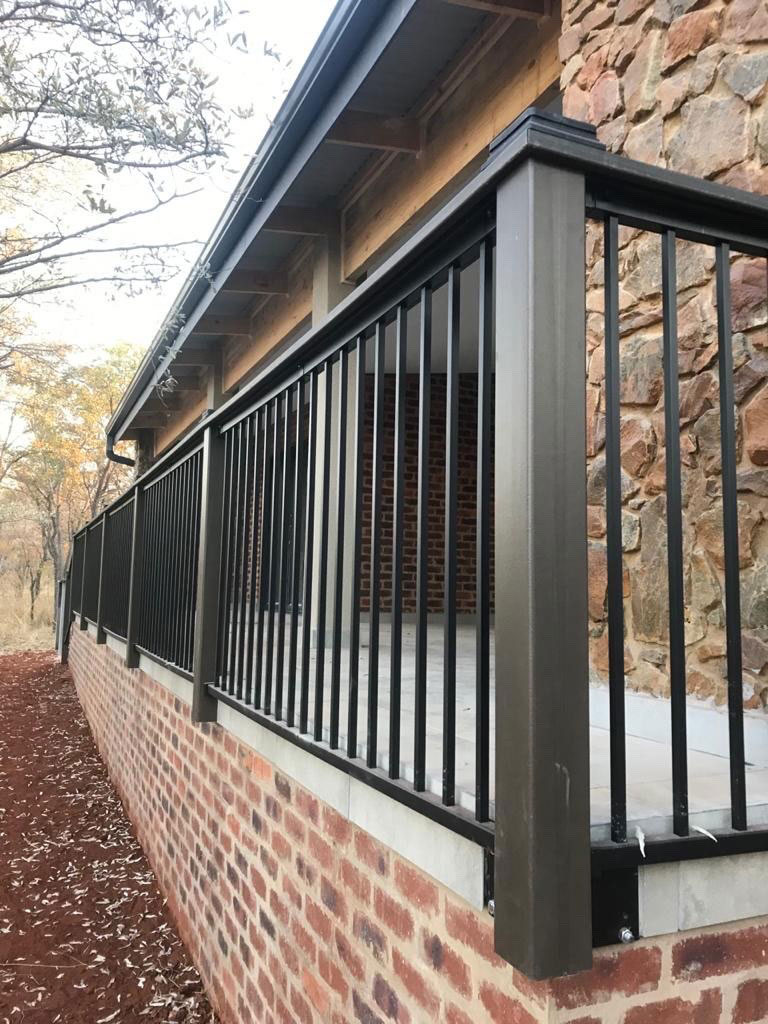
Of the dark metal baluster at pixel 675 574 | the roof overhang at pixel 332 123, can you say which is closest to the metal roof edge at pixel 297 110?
the roof overhang at pixel 332 123

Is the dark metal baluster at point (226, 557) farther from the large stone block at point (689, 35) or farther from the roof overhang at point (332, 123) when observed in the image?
the large stone block at point (689, 35)

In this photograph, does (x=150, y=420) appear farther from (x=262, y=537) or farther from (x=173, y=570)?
(x=262, y=537)

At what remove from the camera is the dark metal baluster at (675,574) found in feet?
4.19

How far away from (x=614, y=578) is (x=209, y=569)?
2.31 meters

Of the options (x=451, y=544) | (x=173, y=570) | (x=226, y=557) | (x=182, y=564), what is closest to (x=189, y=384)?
(x=173, y=570)

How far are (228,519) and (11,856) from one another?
9.96 ft

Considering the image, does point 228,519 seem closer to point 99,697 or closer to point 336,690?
point 336,690

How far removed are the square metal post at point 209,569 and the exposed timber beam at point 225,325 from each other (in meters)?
3.96

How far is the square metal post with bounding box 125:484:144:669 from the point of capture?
202 inches

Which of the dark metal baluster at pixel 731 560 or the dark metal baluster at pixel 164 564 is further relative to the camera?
the dark metal baluster at pixel 164 564

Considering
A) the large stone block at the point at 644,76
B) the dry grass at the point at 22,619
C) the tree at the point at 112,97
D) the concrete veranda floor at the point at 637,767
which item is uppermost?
the tree at the point at 112,97

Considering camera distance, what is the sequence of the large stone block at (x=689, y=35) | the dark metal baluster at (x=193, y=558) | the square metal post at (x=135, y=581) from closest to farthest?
the large stone block at (x=689, y=35) → the dark metal baluster at (x=193, y=558) → the square metal post at (x=135, y=581)

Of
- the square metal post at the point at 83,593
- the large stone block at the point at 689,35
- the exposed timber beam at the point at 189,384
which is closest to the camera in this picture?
the large stone block at the point at 689,35

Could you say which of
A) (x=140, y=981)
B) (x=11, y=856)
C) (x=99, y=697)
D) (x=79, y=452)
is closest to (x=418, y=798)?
(x=140, y=981)
